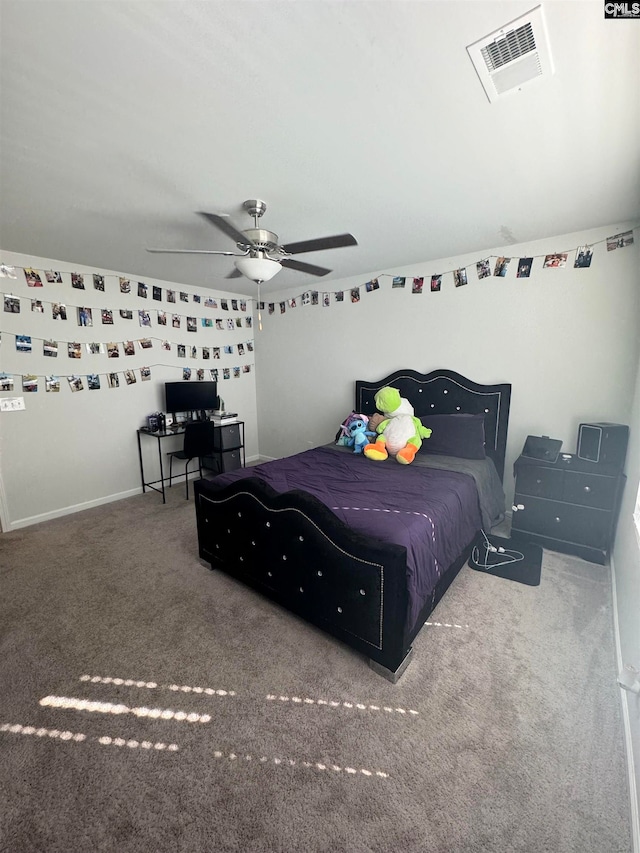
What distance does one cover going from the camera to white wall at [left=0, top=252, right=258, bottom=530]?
3.16 m

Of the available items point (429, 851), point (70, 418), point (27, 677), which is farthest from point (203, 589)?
point (70, 418)

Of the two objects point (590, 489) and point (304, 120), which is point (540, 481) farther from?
point (304, 120)

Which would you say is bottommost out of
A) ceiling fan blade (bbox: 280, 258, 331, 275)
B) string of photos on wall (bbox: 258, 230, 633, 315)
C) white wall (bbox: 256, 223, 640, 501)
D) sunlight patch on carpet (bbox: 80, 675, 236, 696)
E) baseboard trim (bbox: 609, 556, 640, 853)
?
sunlight patch on carpet (bbox: 80, 675, 236, 696)

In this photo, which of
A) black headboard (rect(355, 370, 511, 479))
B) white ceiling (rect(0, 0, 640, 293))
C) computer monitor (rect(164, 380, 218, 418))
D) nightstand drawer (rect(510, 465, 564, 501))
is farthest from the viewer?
computer monitor (rect(164, 380, 218, 418))

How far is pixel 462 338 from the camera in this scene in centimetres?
339

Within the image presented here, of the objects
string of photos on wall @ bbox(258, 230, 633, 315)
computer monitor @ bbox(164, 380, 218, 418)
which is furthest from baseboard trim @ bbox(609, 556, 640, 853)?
computer monitor @ bbox(164, 380, 218, 418)

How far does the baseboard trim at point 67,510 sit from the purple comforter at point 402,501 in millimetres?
2079

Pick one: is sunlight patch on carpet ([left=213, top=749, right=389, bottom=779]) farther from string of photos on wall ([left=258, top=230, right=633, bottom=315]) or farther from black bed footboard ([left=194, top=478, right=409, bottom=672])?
string of photos on wall ([left=258, top=230, right=633, bottom=315])

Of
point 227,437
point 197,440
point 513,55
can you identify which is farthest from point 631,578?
point 227,437

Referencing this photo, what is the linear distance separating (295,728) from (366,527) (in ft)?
2.93

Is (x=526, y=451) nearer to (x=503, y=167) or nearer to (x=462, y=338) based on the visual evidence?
(x=462, y=338)

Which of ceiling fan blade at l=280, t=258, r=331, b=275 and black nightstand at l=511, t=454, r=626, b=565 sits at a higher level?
ceiling fan blade at l=280, t=258, r=331, b=275

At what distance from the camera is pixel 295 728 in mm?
1476

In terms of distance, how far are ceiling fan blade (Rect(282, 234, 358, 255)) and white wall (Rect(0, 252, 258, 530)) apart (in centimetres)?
249
